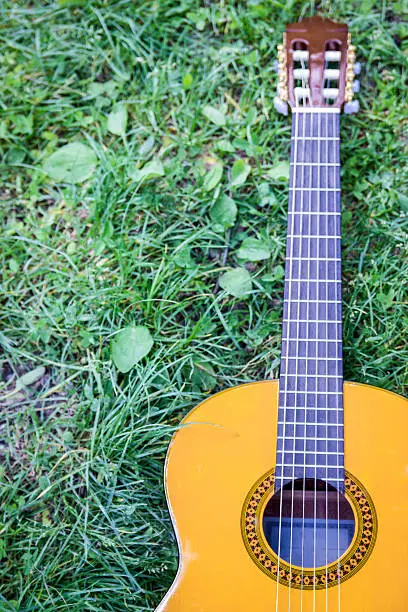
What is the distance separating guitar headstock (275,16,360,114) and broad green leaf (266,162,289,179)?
0.27m

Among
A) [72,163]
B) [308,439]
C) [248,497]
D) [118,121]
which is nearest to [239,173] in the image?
[118,121]

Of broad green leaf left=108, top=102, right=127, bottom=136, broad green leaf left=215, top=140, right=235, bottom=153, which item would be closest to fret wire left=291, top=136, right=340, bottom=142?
broad green leaf left=215, top=140, right=235, bottom=153

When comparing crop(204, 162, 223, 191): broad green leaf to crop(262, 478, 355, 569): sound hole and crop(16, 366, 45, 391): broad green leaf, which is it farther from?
crop(262, 478, 355, 569): sound hole

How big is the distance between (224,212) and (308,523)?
1.01 meters

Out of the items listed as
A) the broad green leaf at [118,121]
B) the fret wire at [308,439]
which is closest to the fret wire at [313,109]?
the broad green leaf at [118,121]

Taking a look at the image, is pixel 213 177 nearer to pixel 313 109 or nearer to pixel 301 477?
pixel 313 109

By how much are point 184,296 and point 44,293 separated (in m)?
0.47

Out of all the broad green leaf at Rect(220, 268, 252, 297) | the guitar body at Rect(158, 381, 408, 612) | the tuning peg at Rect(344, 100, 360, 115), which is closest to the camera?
the guitar body at Rect(158, 381, 408, 612)

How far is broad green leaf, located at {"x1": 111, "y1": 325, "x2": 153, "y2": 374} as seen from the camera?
2.02 meters

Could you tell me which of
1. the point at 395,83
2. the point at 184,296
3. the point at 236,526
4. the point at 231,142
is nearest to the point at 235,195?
the point at 231,142

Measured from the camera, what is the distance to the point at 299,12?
2.28 m

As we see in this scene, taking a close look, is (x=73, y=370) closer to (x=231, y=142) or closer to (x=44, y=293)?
(x=44, y=293)

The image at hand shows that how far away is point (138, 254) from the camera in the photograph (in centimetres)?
215

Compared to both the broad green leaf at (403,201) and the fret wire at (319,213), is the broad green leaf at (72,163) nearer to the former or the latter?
the fret wire at (319,213)
